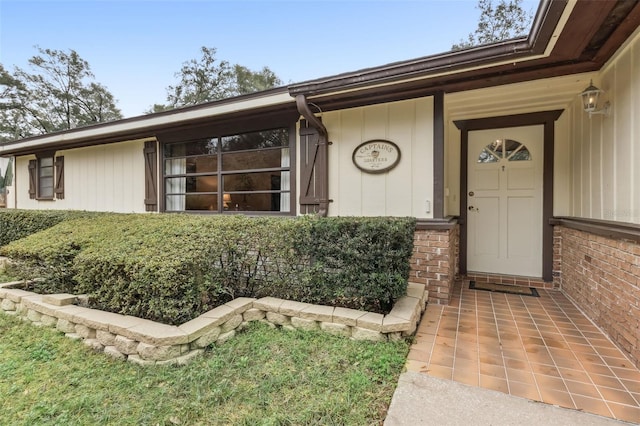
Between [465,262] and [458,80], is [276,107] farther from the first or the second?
[465,262]

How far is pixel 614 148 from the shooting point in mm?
2467

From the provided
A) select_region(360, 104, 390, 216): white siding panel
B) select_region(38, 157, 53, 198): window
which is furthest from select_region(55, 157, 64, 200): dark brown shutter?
select_region(360, 104, 390, 216): white siding panel

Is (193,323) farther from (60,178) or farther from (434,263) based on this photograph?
(60,178)

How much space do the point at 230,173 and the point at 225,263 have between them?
2.34 metres

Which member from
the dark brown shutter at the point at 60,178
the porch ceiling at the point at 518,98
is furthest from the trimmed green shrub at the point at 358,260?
the dark brown shutter at the point at 60,178

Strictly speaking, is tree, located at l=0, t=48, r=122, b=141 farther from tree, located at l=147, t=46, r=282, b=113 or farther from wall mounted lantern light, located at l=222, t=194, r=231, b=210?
wall mounted lantern light, located at l=222, t=194, r=231, b=210

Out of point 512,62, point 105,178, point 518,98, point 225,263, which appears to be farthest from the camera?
point 105,178

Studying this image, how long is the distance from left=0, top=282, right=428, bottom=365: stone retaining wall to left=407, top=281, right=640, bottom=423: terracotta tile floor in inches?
11.0

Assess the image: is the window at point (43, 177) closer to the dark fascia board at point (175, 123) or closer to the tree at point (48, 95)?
the dark fascia board at point (175, 123)

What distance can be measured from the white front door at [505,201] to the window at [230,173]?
8.92 ft

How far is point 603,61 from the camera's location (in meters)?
2.56

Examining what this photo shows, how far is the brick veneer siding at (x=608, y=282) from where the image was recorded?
78.8 inches

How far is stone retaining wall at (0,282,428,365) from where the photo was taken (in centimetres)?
203

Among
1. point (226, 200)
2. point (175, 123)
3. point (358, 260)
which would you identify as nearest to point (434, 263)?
point (358, 260)
